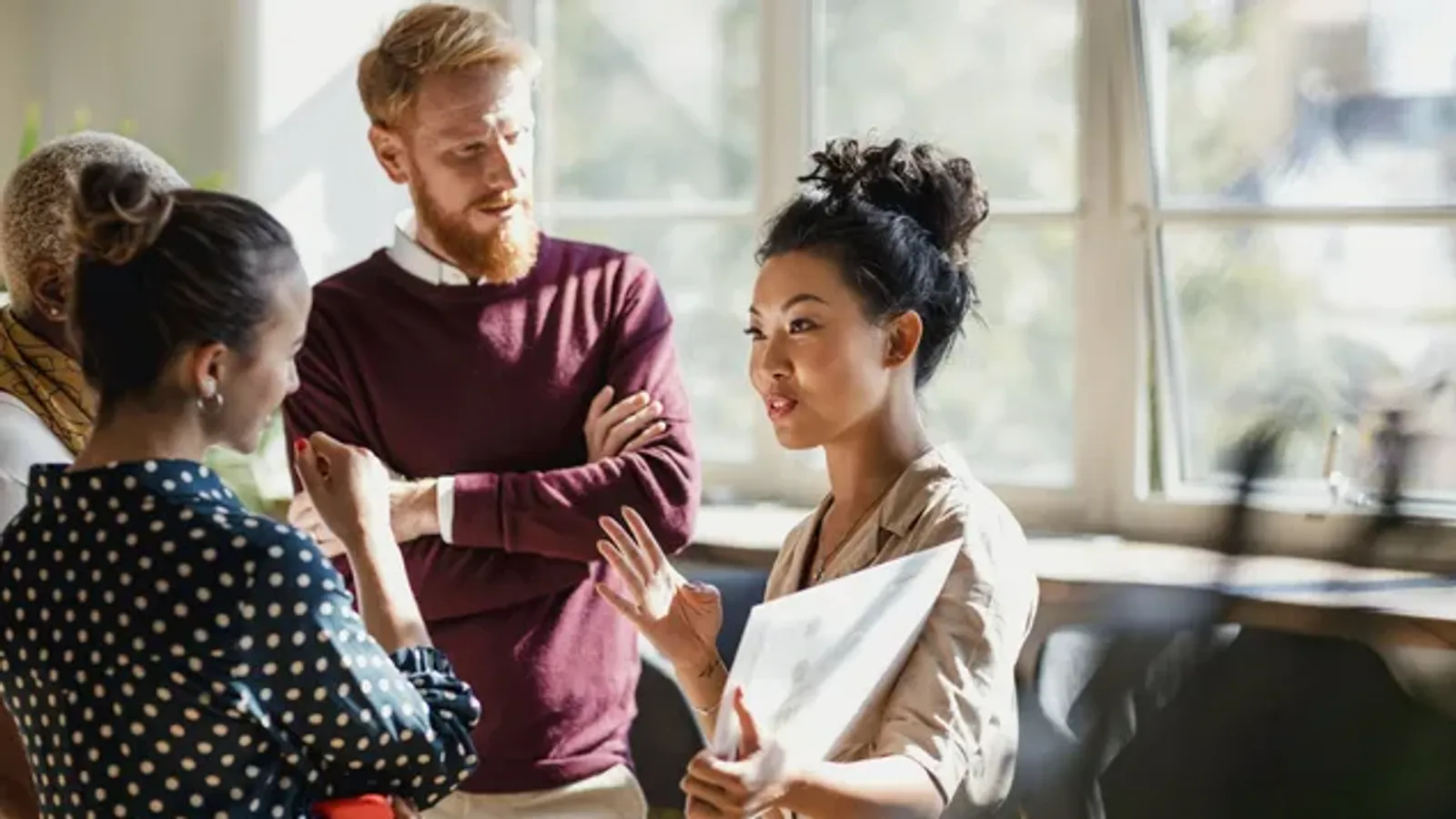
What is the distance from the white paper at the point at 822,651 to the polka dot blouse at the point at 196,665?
245 millimetres

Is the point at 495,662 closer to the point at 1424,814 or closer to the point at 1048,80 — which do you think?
the point at 1048,80

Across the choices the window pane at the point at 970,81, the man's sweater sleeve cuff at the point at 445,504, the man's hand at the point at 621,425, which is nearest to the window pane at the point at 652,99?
the window pane at the point at 970,81

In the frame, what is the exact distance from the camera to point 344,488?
1383 millimetres

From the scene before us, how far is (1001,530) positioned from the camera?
142 centimetres

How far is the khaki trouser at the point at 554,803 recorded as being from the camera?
202cm

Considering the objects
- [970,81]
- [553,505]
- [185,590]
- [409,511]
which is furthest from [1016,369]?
[185,590]

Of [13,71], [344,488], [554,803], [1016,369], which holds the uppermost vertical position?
[13,71]

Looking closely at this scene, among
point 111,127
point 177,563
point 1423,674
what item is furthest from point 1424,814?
point 111,127

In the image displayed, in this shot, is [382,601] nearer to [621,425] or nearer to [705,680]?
[705,680]

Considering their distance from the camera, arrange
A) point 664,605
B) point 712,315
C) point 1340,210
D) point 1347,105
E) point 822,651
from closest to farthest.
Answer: point 1347,105 < point 1340,210 < point 822,651 < point 664,605 < point 712,315

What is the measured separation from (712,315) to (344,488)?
1.97 meters

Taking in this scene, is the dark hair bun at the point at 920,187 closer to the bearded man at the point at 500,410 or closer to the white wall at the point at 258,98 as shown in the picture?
the bearded man at the point at 500,410

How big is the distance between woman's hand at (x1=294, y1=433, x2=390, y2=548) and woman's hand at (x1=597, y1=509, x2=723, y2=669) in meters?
0.24

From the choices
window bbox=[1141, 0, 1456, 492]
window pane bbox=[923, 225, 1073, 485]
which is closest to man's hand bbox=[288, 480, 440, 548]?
window bbox=[1141, 0, 1456, 492]
